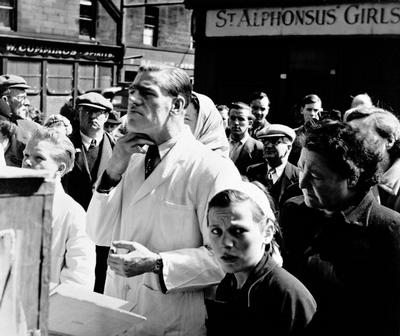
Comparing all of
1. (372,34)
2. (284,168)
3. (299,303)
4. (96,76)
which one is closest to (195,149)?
(299,303)

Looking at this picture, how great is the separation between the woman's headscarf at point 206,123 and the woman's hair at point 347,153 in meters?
1.08

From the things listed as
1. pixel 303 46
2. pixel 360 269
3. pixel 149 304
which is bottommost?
pixel 149 304

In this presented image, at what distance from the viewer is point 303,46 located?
10.8 meters

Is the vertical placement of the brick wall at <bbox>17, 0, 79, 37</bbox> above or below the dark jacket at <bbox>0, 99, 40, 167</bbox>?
above

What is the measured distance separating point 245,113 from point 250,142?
32cm

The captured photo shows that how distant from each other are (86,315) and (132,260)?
0.80 feet

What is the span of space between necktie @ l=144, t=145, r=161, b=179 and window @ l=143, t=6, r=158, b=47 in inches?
846

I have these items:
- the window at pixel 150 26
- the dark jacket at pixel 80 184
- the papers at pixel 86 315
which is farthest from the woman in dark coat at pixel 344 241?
the window at pixel 150 26

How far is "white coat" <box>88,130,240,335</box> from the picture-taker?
212 centimetres

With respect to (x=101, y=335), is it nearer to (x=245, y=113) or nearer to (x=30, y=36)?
(x=245, y=113)

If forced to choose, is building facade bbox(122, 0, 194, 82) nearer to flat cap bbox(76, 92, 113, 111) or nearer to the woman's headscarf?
flat cap bbox(76, 92, 113, 111)

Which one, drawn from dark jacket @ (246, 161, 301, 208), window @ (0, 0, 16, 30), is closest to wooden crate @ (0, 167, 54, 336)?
dark jacket @ (246, 161, 301, 208)

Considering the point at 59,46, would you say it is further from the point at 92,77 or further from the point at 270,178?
the point at 270,178

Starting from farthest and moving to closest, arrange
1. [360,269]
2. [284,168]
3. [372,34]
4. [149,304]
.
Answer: [372,34], [284,168], [149,304], [360,269]
